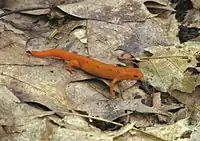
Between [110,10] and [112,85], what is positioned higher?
[110,10]

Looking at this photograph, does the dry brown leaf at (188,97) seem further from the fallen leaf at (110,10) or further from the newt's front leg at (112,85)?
the fallen leaf at (110,10)

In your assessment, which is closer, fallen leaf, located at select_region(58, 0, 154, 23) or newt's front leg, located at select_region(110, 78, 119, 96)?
newt's front leg, located at select_region(110, 78, 119, 96)

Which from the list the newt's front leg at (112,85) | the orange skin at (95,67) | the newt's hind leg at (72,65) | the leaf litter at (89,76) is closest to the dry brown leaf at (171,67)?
the leaf litter at (89,76)

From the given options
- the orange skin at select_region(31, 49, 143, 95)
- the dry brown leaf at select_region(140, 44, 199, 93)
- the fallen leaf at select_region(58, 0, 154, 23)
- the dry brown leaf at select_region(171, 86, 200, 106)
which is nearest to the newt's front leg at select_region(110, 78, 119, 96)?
the orange skin at select_region(31, 49, 143, 95)

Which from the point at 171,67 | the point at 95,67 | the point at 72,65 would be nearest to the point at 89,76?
the point at 95,67

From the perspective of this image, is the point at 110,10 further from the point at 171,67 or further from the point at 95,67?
the point at 171,67

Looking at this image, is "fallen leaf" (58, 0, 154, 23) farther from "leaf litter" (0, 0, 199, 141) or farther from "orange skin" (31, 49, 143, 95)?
"orange skin" (31, 49, 143, 95)

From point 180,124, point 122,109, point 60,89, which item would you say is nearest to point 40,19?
point 60,89

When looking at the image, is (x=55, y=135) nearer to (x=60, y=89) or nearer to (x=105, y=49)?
(x=60, y=89)
